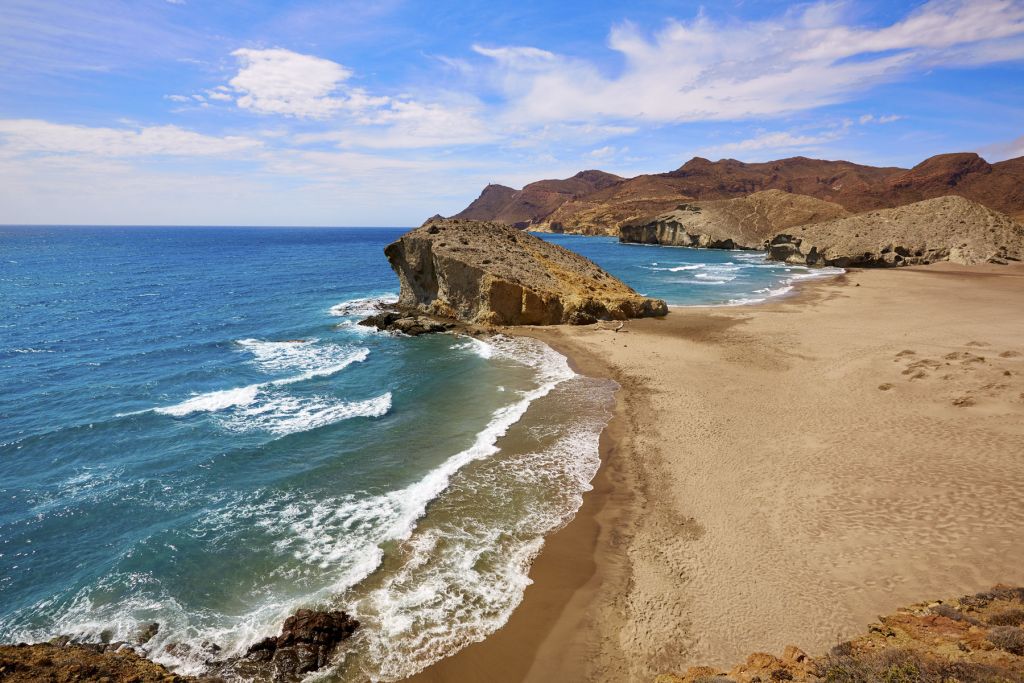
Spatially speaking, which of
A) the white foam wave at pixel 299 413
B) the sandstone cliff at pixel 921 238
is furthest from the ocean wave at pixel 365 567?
the sandstone cliff at pixel 921 238

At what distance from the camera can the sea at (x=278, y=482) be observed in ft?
30.6

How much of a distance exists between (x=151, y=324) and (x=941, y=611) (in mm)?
39350

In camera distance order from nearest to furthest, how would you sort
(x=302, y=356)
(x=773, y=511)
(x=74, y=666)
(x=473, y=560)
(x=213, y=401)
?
(x=74, y=666) → (x=473, y=560) → (x=773, y=511) → (x=213, y=401) → (x=302, y=356)

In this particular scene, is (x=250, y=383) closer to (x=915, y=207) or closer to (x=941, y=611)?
(x=941, y=611)

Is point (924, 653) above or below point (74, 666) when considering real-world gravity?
above

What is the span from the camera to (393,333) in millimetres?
30828

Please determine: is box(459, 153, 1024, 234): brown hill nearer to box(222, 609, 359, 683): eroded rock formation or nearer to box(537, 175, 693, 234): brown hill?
box(537, 175, 693, 234): brown hill

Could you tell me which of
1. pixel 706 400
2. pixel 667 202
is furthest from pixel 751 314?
pixel 667 202

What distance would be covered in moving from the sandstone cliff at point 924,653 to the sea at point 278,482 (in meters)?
4.44

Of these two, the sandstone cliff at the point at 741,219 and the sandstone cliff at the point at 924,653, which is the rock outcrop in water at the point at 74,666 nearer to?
the sandstone cliff at the point at 924,653

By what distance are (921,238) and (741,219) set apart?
38.1m

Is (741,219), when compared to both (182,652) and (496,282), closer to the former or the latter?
(496,282)

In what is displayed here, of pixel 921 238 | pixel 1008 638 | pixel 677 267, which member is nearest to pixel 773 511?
pixel 1008 638

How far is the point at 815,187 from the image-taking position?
162500 millimetres
